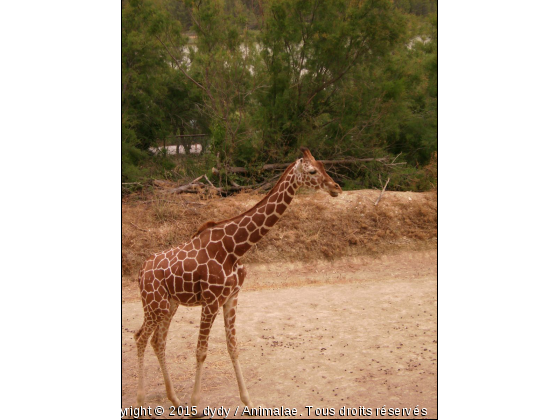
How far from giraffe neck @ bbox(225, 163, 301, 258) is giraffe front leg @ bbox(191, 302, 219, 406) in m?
0.45

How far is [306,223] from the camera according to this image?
9445mm

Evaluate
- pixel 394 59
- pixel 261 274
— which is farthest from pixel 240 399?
pixel 394 59

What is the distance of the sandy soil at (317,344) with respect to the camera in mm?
4102

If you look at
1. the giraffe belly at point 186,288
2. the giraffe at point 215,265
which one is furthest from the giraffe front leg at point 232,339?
the giraffe belly at point 186,288

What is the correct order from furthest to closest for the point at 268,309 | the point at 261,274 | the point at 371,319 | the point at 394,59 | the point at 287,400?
the point at 394,59 → the point at 261,274 → the point at 268,309 → the point at 371,319 → the point at 287,400

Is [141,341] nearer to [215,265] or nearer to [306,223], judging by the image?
[215,265]

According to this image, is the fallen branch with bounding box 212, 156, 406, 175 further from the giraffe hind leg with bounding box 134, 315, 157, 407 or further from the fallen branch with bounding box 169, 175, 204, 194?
the giraffe hind leg with bounding box 134, 315, 157, 407

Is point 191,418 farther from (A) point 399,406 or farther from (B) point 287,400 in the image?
(A) point 399,406

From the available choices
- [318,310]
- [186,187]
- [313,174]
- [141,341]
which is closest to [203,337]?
[141,341]

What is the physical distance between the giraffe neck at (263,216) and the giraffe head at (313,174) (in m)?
0.05

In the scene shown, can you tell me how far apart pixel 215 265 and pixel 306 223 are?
5959 mm

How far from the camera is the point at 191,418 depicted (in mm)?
3781

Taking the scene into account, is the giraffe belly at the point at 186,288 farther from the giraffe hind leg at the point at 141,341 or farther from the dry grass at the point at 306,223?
the dry grass at the point at 306,223

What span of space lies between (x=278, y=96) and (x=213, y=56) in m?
1.55
